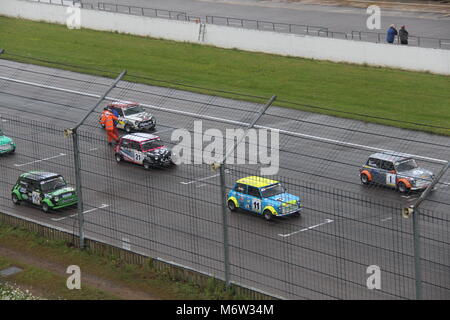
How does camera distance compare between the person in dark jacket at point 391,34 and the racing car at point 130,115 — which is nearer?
the racing car at point 130,115

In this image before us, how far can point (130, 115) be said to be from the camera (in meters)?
33.3

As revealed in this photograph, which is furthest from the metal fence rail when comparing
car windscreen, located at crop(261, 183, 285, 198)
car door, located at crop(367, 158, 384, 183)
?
car windscreen, located at crop(261, 183, 285, 198)

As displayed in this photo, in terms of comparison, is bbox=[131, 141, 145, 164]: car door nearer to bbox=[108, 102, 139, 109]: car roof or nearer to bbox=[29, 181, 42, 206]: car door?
bbox=[29, 181, 42, 206]: car door

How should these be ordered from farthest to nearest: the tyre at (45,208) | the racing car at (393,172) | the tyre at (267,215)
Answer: the racing car at (393,172), the tyre at (45,208), the tyre at (267,215)

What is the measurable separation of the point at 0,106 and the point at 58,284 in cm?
1979

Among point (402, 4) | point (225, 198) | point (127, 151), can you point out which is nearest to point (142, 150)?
point (127, 151)

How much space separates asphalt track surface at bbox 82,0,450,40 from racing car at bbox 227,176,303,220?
2442 cm

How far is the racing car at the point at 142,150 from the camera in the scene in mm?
27547

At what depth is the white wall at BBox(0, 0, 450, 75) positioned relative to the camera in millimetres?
37969

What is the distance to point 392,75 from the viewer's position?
125 ft

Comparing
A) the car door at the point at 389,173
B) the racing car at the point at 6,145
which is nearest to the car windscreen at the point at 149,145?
the racing car at the point at 6,145

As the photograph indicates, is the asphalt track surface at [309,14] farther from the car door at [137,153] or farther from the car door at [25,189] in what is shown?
the car door at [25,189]

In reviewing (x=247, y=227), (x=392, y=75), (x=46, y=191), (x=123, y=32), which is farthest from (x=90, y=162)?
(x=123, y=32)

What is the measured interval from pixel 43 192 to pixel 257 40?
73.0 ft
